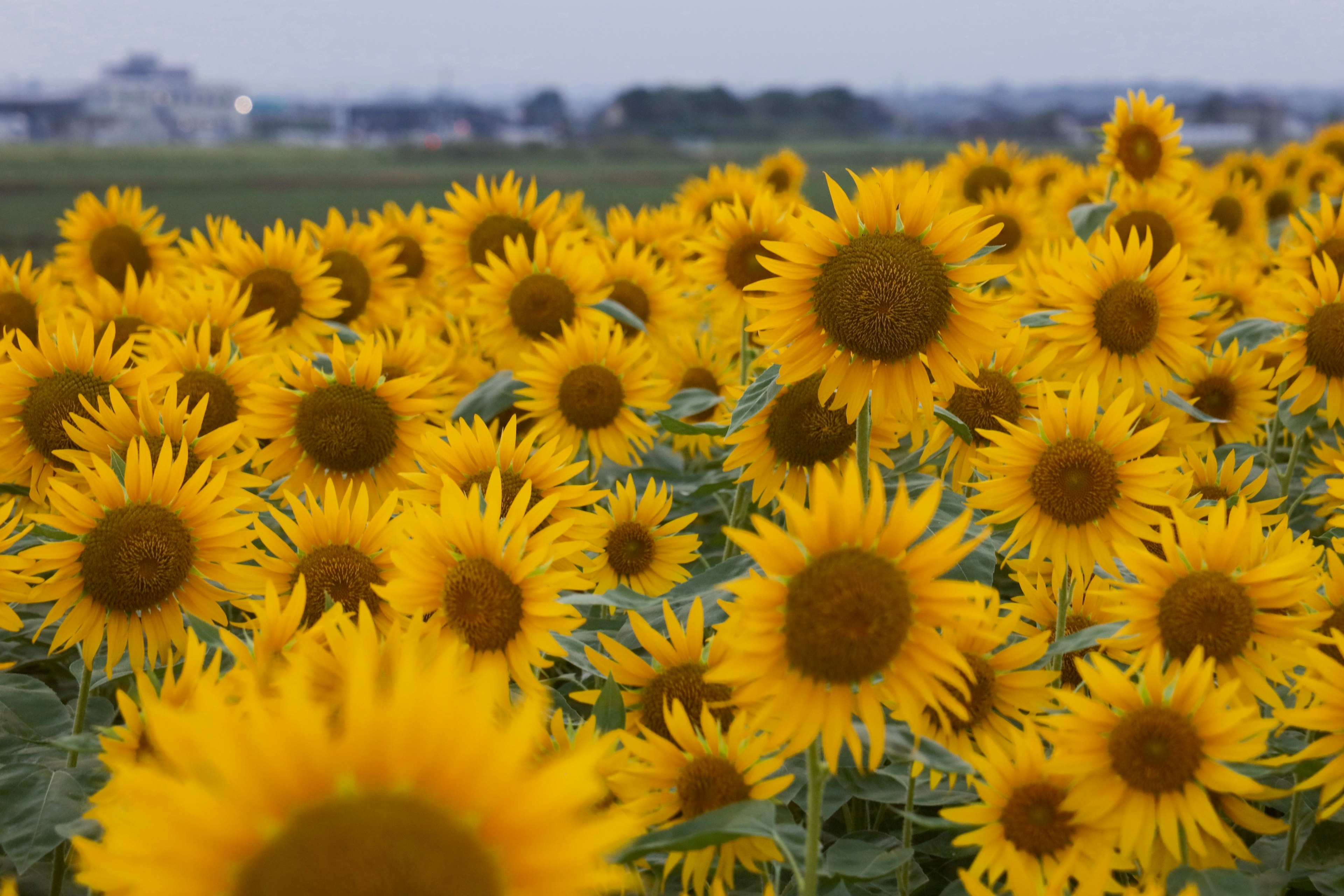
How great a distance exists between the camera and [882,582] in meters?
1.38

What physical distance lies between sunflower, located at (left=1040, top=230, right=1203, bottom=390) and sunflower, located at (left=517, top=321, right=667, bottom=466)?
1283 mm

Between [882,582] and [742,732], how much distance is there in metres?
0.45

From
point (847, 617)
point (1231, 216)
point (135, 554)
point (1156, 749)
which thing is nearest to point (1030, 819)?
point (1156, 749)

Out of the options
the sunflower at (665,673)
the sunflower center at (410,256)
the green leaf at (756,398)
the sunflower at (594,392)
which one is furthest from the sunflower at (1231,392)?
the sunflower center at (410,256)

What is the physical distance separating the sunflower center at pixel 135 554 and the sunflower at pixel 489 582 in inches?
22.8

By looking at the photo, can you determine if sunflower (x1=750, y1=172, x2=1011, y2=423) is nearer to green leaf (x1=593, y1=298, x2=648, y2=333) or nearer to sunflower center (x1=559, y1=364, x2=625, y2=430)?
sunflower center (x1=559, y1=364, x2=625, y2=430)

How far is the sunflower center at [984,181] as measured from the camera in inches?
247


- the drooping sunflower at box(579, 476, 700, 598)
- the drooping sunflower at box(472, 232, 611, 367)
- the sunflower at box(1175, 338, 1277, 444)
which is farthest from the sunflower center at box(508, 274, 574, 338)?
the sunflower at box(1175, 338, 1277, 444)

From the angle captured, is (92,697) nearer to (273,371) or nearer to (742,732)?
(273,371)

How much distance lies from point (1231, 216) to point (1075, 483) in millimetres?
5178

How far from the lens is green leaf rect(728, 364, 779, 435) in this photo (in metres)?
2.05

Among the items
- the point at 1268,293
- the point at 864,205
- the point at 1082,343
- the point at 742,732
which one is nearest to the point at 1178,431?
the point at 1082,343

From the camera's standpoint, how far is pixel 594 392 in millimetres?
3287

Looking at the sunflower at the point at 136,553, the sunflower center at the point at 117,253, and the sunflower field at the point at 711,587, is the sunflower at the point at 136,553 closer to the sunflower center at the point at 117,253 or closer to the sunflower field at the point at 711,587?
the sunflower field at the point at 711,587
